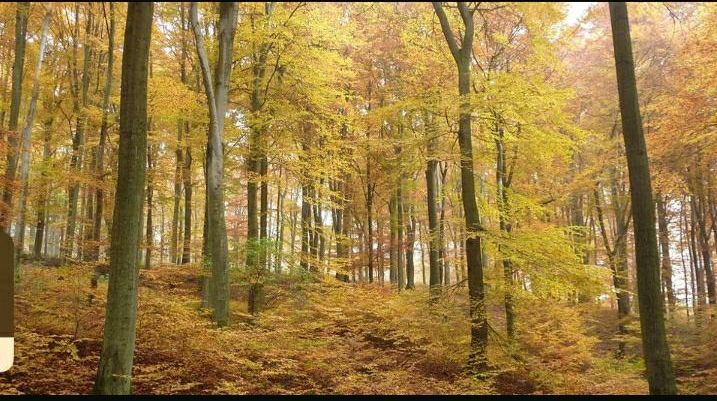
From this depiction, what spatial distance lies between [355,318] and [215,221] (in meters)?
4.48

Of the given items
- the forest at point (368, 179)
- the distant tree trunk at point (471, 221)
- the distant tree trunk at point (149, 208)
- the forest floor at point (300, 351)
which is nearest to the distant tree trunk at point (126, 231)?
the forest at point (368, 179)

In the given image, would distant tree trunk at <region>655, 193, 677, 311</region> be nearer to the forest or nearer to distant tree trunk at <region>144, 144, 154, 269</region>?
the forest

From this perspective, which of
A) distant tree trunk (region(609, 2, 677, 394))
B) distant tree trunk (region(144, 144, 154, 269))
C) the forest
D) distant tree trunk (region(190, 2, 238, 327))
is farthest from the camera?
distant tree trunk (region(144, 144, 154, 269))

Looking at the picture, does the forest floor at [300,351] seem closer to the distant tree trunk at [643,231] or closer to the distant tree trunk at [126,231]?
the distant tree trunk at [126,231]

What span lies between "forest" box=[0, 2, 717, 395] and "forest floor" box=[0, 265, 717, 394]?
0.05 meters

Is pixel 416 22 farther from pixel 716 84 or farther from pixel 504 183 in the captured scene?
pixel 716 84

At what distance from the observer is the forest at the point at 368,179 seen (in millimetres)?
6480

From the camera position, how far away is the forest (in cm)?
648

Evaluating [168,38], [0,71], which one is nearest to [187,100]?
[168,38]

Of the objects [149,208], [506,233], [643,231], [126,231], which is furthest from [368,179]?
[126,231]

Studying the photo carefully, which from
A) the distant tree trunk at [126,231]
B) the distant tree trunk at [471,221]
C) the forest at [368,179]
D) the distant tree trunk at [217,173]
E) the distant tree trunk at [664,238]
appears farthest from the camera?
the distant tree trunk at [664,238]

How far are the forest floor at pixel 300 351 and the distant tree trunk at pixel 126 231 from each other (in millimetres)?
937

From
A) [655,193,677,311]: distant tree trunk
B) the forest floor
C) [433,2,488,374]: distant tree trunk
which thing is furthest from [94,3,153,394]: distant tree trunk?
[655,193,677,311]: distant tree trunk

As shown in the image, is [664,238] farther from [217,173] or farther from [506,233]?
[217,173]
